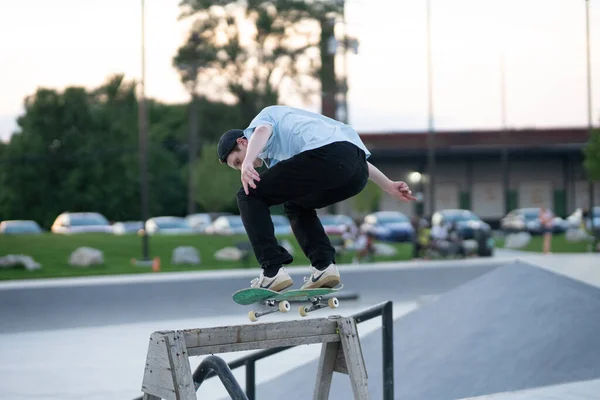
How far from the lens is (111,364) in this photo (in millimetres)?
12203

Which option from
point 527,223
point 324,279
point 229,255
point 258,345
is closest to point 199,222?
point 527,223

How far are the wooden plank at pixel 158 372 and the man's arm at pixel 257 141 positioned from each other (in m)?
1.07

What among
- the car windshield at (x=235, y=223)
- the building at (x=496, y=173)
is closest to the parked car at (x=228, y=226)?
the car windshield at (x=235, y=223)

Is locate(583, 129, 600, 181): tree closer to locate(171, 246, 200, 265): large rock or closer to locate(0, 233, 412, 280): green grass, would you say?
locate(0, 233, 412, 280): green grass

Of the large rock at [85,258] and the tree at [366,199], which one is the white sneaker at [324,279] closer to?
the large rock at [85,258]

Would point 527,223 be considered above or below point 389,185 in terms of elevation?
below

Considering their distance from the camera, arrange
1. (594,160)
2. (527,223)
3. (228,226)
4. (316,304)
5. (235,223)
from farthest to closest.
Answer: (594,160), (527,223), (235,223), (228,226), (316,304)

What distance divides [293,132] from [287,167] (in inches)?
8.5

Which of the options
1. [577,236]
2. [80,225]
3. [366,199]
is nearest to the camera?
[80,225]

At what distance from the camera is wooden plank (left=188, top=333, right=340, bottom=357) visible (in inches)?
192

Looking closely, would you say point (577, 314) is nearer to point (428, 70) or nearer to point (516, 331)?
point (516, 331)

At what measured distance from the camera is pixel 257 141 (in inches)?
196

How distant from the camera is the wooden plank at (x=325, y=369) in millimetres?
5375

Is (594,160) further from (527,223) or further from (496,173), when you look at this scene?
(496,173)
